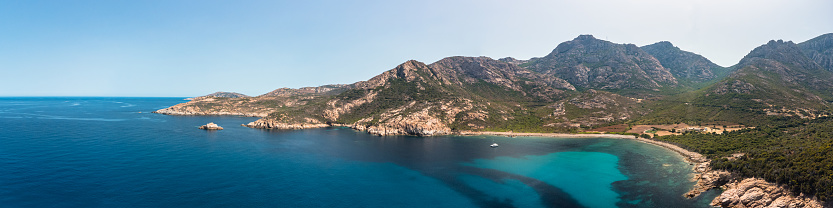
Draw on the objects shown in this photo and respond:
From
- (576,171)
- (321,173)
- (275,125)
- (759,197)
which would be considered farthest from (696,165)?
(275,125)

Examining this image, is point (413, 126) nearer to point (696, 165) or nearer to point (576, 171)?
point (576, 171)

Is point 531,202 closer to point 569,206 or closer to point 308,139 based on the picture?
point 569,206

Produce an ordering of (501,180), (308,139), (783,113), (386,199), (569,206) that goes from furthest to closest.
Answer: (783,113) → (308,139) → (501,180) → (386,199) → (569,206)

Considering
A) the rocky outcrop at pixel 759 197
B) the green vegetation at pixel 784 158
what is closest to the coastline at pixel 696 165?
the green vegetation at pixel 784 158

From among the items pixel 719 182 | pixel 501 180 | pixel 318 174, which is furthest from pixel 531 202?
pixel 318 174

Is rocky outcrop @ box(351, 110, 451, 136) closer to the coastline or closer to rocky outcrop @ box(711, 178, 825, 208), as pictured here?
the coastline

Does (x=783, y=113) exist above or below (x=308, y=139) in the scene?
above
